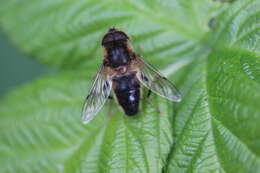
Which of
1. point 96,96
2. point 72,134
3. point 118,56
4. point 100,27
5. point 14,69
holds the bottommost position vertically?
point 72,134

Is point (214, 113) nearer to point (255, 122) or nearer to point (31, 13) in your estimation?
point (255, 122)

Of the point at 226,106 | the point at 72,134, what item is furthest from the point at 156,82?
the point at 72,134

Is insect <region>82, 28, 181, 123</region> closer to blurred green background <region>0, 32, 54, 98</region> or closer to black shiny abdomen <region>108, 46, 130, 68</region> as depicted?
black shiny abdomen <region>108, 46, 130, 68</region>

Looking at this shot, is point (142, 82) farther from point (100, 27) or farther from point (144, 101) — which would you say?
point (100, 27)

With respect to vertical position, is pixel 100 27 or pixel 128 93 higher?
pixel 100 27

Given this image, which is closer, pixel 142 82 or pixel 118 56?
pixel 142 82

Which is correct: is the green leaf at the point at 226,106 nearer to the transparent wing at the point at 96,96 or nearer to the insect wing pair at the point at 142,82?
the insect wing pair at the point at 142,82

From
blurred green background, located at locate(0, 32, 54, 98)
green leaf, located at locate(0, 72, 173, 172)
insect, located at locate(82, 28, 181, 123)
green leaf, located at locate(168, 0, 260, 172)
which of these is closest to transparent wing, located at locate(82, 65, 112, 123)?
insect, located at locate(82, 28, 181, 123)
